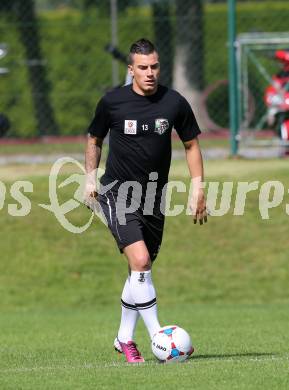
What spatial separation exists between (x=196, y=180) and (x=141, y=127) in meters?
0.58

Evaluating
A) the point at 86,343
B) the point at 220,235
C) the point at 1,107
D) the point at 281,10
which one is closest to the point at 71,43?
the point at 1,107

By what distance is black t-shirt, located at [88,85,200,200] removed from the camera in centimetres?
861

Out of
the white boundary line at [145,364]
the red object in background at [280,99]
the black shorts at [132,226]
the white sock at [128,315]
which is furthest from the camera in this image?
the red object in background at [280,99]

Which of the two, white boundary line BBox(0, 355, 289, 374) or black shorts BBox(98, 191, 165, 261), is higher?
black shorts BBox(98, 191, 165, 261)

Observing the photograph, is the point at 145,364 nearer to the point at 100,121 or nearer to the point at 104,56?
the point at 100,121

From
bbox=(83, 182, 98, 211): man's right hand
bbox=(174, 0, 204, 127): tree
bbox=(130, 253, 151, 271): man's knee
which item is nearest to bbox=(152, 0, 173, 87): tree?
bbox=(174, 0, 204, 127): tree

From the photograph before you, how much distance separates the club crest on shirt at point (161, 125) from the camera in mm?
8602

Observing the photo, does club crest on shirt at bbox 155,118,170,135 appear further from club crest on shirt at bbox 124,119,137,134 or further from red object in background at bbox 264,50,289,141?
red object in background at bbox 264,50,289,141

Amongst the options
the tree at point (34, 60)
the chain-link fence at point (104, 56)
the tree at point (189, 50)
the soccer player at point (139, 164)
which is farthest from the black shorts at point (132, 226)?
the tree at point (34, 60)

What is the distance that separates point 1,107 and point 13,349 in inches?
538

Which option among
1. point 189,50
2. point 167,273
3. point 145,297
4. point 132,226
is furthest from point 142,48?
point 189,50

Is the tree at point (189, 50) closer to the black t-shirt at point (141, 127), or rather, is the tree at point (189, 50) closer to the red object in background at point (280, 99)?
the red object in background at point (280, 99)

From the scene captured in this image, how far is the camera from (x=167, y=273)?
49.3 ft

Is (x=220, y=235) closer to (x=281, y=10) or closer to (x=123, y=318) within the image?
(x=123, y=318)
